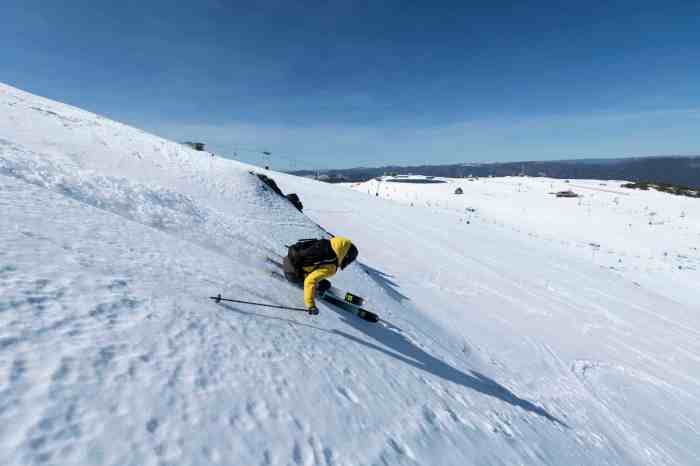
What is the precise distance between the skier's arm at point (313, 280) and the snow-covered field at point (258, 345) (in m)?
0.47

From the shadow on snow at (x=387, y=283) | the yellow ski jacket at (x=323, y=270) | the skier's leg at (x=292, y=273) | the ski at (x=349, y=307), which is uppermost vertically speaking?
the yellow ski jacket at (x=323, y=270)

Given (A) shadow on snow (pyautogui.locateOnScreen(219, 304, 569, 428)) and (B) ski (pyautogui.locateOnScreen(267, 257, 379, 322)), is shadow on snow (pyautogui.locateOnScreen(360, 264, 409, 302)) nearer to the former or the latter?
(A) shadow on snow (pyautogui.locateOnScreen(219, 304, 569, 428))

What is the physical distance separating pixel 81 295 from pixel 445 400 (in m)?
5.98

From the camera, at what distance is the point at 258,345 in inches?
202

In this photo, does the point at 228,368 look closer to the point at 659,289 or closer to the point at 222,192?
the point at 222,192

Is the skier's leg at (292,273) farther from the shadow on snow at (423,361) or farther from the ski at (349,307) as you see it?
the shadow on snow at (423,361)

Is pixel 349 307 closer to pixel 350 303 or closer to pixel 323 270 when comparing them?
pixel 350 303

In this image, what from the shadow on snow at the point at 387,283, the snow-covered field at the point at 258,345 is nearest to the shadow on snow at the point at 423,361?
the snow-covered field at the point at 258,345

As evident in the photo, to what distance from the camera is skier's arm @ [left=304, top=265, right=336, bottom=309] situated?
650 centimetres

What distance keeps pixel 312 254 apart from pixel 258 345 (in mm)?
2398

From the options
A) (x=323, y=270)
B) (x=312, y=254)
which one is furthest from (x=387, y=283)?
(x=323, y=270)

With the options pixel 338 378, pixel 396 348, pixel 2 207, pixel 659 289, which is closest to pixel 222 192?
pixel 2 207

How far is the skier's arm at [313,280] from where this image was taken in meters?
6.50

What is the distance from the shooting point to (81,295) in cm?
445
